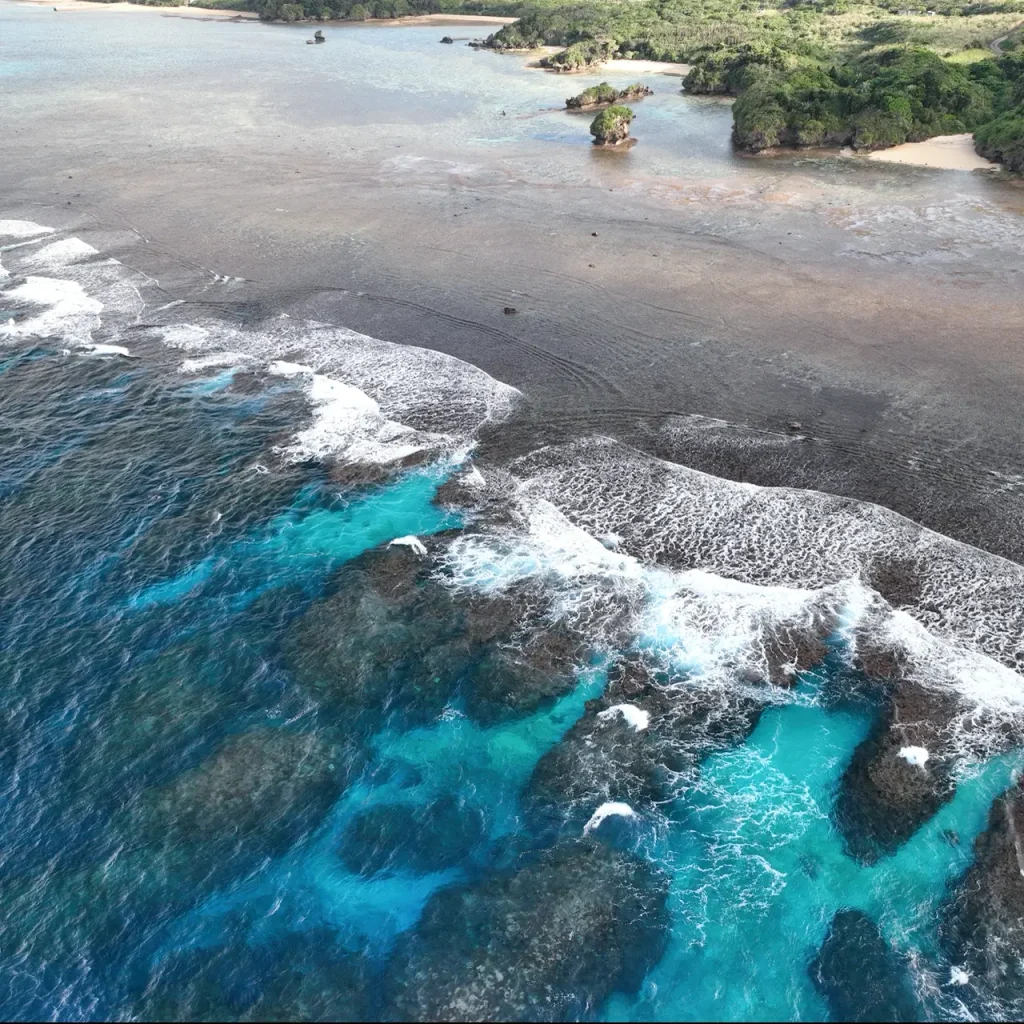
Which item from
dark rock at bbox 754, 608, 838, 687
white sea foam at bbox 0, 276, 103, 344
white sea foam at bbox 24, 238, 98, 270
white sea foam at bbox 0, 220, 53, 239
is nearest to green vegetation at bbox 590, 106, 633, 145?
white sea foam at bbox 24, 238, 98, 270

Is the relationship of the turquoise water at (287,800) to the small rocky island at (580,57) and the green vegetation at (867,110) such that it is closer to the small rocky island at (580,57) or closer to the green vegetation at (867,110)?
the green vegetation at (867,110)

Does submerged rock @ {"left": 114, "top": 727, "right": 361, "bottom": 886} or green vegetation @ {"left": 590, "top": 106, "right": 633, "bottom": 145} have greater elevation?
green vegetation @ {"left": 590, "top": 106, "right": 633, "bottom": 145}

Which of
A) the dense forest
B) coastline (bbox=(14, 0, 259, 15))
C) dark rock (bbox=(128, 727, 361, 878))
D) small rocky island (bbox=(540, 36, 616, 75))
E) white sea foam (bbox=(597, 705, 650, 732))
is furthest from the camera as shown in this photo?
coastline (bbox=(14, 0, 259, 15))

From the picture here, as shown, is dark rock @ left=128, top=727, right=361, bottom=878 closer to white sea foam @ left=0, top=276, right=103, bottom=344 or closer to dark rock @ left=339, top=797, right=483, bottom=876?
dark rock @ left=339, top=797, right=483, bottom=876

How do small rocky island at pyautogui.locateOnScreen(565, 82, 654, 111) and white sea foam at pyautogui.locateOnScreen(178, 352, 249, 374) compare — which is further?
small rocky island at pyautogui.locateOnScreen(565, 82, 654, 111)

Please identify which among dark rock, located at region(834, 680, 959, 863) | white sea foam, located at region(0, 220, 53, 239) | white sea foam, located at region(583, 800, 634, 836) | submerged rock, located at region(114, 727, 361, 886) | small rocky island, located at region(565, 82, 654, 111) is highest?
small rocky island, located at region(565, 82, 654, 111)

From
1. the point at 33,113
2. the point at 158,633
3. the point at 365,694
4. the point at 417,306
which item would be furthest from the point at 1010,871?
the point at 33,113

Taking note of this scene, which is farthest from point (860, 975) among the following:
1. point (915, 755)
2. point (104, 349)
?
point (104, 349)

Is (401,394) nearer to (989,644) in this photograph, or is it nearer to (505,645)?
(505,645)
